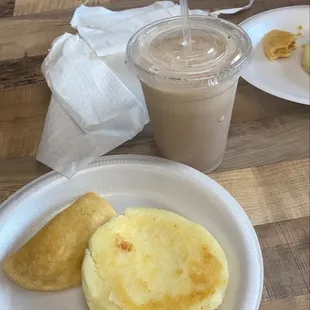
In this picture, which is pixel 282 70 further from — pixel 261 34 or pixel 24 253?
pixel 24 253

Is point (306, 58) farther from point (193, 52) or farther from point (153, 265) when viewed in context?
point (153, 265)

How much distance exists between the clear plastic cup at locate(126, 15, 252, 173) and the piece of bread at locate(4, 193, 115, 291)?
184 mm

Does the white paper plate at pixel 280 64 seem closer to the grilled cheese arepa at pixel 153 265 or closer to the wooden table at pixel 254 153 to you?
the wooden table at pixel 254 153

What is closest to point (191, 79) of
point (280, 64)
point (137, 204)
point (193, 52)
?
point (193, 52)

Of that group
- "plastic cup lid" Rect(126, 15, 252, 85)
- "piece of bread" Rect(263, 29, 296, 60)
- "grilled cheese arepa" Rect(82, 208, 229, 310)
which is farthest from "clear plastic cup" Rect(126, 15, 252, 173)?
"piece of bread" Rect(263, 29, 296, 60)

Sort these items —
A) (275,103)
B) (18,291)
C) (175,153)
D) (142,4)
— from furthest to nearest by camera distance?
1. (142,4)
2. (275,103)
3. (175,153)
4. (18,291)

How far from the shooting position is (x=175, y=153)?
846 millimetres

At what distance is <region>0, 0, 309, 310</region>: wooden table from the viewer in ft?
2.40

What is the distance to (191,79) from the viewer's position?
0.70 meters

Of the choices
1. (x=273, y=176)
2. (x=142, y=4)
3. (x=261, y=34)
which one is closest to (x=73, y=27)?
(x=142, y=4)

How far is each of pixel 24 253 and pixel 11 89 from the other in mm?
447

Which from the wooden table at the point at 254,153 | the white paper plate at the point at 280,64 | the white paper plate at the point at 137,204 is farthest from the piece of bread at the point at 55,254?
the white paper plate at the point at 280,64

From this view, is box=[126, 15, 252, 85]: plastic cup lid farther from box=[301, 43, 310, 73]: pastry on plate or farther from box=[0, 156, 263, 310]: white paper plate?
box=[301, 43, 310, 73]: pastry on plate

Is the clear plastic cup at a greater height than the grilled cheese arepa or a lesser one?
greater
